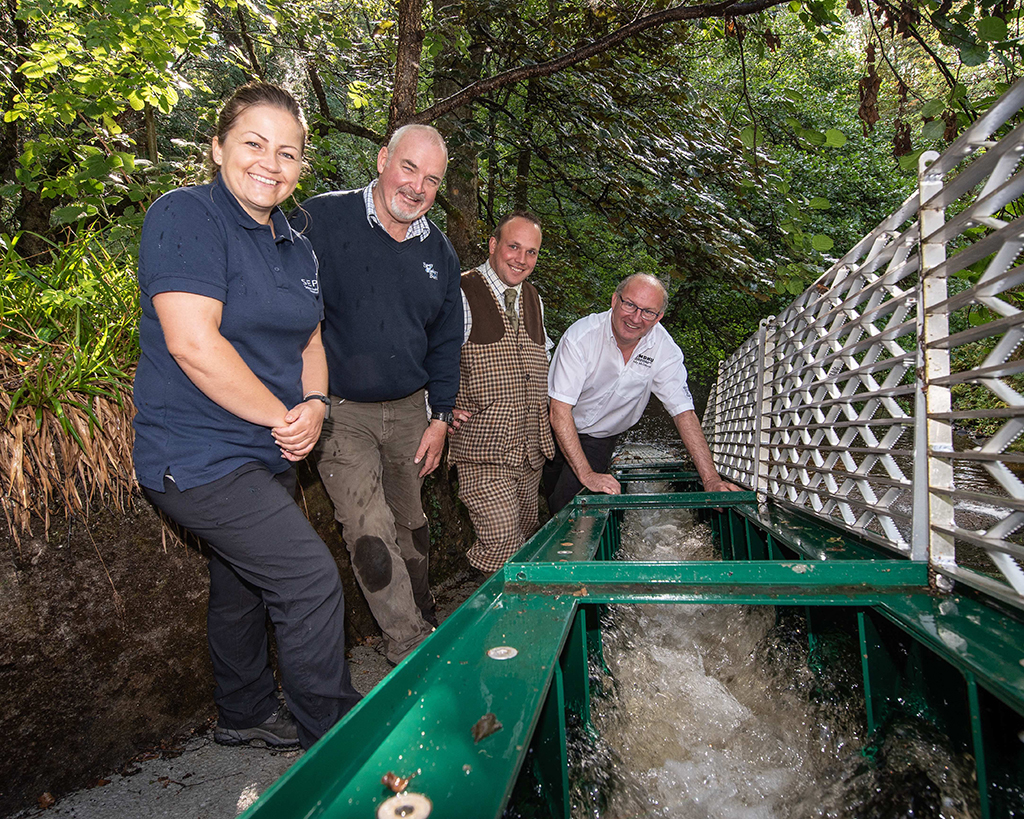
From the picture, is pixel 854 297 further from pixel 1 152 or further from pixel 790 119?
pixel 1 152

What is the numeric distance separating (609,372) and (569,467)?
730 mm

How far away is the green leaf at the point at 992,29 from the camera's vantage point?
6.63 feet

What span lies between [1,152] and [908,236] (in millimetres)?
6433

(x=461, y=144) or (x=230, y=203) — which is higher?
(x=461, y=144)

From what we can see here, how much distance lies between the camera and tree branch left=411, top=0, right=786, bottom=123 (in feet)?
10.5

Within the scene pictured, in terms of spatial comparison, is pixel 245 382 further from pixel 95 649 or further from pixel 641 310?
pixel 641 310

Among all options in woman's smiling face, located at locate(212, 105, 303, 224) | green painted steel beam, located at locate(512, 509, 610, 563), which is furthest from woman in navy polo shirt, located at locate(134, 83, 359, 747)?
green painted steel beam, located at locate(512, 509, 610, 563)

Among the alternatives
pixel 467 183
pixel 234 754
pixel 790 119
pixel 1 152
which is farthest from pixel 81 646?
pixel 1 152

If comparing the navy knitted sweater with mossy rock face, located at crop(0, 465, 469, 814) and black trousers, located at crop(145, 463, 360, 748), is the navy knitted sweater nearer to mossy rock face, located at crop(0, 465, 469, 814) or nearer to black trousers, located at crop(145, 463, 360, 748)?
black trousers, located at crop(145, 463, 360, 748)

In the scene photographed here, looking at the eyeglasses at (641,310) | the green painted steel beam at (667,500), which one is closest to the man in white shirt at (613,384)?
the eyeglasses at (641,310)

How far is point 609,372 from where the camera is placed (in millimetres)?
4047

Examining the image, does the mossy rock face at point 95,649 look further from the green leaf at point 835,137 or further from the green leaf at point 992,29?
the green leaf at point 992,29

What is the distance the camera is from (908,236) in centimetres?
190

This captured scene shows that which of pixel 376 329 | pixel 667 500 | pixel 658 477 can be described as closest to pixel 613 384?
pixel 658 477
